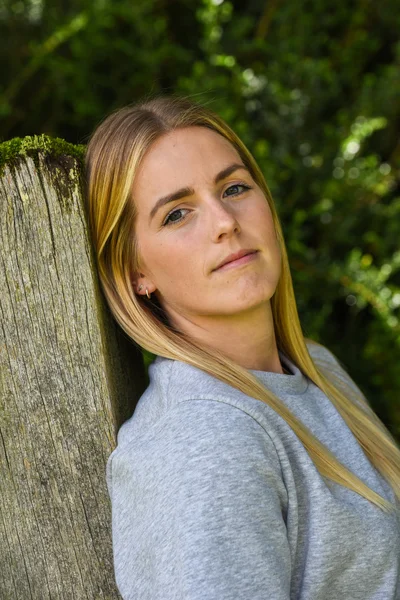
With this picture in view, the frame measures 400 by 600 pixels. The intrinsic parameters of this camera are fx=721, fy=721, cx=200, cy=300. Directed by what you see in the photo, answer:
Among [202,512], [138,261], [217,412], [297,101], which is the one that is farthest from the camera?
[297,101]

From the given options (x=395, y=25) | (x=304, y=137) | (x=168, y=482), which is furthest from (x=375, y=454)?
(x=395, y=25)

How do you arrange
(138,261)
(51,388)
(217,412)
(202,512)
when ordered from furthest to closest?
1. (138,261)
2. (51,388)
3. (217,412)
4. (202,512)

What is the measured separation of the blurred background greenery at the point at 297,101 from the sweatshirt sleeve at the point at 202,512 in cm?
161

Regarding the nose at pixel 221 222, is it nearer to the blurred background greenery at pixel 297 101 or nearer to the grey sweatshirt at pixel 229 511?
the grey sweatshirt at pixel 229 511

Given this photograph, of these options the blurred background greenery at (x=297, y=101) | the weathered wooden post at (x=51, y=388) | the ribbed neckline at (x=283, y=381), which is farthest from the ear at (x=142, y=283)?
the blurred background greenery at (x=297, y=101)

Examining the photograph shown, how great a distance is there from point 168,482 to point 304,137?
2327 mm

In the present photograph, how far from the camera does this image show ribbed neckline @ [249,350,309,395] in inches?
67.2

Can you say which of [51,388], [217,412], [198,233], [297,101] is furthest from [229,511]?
[297,101]

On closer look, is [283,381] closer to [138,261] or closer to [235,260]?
[235,260]

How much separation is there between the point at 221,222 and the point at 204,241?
6cm

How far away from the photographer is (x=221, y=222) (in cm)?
161

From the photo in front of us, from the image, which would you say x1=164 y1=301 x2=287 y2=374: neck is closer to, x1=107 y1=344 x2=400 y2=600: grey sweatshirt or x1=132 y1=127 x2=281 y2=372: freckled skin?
x1=132 y1=127 x2=281 y2=372: freckled skin

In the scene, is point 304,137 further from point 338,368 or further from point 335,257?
point 338,368

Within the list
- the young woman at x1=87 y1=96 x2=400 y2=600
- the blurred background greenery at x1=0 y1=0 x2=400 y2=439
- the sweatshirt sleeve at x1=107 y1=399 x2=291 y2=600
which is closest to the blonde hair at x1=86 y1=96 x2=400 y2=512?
the young woman at x1=87 y1=96 x2=400 y2=600
